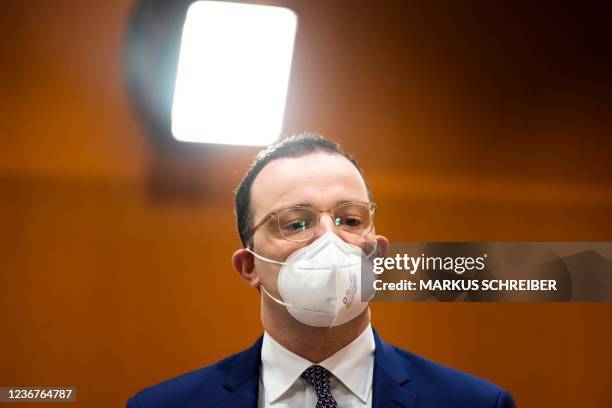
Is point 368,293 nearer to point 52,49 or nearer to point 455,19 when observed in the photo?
point 455,19

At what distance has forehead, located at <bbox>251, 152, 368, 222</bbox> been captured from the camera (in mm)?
1519

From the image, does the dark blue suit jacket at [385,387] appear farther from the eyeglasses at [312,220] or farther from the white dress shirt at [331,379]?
the eyeglasses at [312,220]

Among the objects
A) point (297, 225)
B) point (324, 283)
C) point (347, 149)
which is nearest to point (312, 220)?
point (297, 225)

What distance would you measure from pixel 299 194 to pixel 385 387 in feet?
1.67

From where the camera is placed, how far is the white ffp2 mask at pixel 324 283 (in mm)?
1440

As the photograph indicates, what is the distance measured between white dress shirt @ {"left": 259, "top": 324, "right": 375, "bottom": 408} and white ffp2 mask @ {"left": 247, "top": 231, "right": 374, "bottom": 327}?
0.10 meters

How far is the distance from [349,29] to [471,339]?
45.1 inches

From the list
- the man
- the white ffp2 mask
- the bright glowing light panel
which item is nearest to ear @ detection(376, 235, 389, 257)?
the man

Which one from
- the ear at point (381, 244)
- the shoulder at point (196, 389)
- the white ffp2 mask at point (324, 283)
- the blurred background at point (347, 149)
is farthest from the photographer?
the blurred background at point (347, 149)

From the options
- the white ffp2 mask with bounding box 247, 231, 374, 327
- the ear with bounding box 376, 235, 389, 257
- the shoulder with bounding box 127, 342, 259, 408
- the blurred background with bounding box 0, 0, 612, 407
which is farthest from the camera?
the blurred background with bounding box 0, 0, 612, 407

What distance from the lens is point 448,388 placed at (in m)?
1.53

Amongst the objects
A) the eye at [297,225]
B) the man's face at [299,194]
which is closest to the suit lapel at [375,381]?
the man's face at [299,194]

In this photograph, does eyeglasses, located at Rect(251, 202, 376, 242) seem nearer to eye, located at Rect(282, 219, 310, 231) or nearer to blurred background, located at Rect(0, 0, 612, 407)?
eye, located at Rect(282, 219, 310, 231)

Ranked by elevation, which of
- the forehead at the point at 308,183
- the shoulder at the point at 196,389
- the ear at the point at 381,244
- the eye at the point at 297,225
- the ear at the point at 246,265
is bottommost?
the shoulder at the point at 196,389
